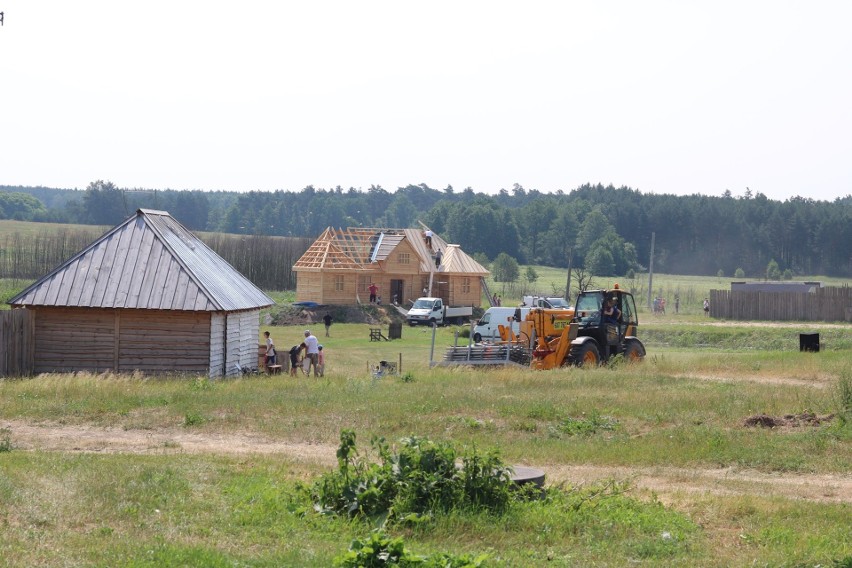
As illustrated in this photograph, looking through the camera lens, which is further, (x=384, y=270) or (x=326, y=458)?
(x=384, y=270)

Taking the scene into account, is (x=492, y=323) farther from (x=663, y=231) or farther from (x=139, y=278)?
(x=663, y=231)

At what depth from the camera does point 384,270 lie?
64.4 meters

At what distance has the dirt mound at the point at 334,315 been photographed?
57031 mm

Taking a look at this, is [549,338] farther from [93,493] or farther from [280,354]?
[93,493]

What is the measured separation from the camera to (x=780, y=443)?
1609cm

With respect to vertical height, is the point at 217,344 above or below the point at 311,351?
above

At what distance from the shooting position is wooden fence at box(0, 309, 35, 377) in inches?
987

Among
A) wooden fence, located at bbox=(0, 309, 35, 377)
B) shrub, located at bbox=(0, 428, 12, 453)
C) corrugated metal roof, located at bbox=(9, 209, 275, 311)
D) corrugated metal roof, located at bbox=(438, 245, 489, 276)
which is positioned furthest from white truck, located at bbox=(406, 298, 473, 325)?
shrub, located at bbox=(0, 428, 12, 453)

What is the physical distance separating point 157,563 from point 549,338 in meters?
22.2

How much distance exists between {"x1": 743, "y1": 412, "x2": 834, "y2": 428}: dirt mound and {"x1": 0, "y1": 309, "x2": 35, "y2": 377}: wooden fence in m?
17.1

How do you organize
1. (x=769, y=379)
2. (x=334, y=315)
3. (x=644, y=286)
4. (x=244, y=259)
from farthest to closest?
(x=644, y=286) < (x=244, y=259) < (x=334, y=315) < (x=769, y=379)

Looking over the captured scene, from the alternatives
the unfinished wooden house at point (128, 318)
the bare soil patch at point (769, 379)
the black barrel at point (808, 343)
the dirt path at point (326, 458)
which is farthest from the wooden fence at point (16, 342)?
the black barrel at point (808, 343)

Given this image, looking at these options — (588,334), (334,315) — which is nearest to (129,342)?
(588,334)

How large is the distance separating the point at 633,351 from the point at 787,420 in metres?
11.6
